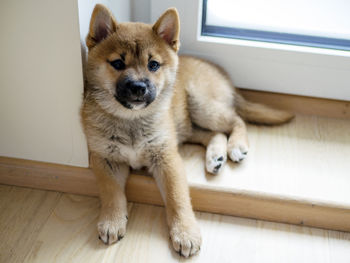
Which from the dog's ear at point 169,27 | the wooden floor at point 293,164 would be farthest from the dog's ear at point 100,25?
the wooden floor at point 293,164

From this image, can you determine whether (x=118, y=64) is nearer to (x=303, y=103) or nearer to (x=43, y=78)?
(x=43, y=78)

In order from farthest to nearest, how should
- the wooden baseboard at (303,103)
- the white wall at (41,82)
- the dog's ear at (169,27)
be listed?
the wooden baseboard at (303,103)
the dog's ear at (169,27)
the white wall at (41,82)

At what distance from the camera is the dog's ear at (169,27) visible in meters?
1.54

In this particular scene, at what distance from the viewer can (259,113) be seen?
78.7 inches

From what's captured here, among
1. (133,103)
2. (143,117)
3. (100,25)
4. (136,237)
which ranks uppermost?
(100,25)

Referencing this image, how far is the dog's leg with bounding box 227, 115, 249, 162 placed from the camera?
1.82 m

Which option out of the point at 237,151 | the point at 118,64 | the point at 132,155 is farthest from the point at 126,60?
the point at 237,151

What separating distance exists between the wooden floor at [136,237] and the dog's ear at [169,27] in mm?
653

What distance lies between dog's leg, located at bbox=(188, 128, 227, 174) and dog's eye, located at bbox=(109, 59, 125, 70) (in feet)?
1.76

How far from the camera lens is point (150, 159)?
1717 millimetres

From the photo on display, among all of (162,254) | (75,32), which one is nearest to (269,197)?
(162,254)

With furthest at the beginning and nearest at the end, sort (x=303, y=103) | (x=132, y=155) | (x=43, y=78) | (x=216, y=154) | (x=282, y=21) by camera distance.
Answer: (x=303, y=103), (x=282, y=21), (x=216, y=154), (x=132, y=155), (x=43, y=78)

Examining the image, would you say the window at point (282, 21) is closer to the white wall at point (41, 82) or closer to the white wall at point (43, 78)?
the white wall at point (43, 78)

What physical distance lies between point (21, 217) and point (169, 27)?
895mm
